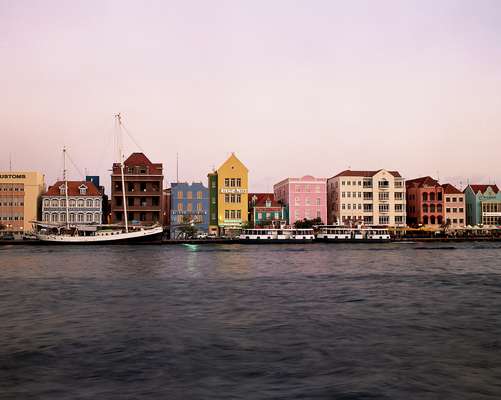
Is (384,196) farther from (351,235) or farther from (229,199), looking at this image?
(229,199)

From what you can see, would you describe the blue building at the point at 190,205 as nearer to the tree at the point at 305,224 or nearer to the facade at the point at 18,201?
the tree at the point at 305,224

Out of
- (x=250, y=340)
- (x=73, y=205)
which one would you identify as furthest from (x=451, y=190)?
(x=250, y=340)

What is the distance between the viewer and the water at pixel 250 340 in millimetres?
15359

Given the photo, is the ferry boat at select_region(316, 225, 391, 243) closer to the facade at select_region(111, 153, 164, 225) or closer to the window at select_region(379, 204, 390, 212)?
the window at select_region(379, 204, 390, 212)

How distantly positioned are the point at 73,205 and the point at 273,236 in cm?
4897

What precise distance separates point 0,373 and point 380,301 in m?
21.5

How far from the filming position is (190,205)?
13338 cm

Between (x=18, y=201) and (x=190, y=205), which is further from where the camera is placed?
(x=190, y=205)

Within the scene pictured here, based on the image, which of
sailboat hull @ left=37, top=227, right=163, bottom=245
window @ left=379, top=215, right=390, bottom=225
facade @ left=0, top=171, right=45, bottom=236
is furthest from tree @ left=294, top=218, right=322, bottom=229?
facade @ left=0, top=171, right=45, bottom=236

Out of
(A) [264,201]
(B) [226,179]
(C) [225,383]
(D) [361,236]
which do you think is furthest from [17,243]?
(C) [225,383]

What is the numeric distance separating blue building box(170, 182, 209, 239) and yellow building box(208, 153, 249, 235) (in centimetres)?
160

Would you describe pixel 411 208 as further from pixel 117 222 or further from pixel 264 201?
pixel 117 222

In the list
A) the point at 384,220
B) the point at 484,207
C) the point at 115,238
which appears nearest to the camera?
the point at 115,238

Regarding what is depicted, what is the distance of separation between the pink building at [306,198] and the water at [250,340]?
97.0 metres
